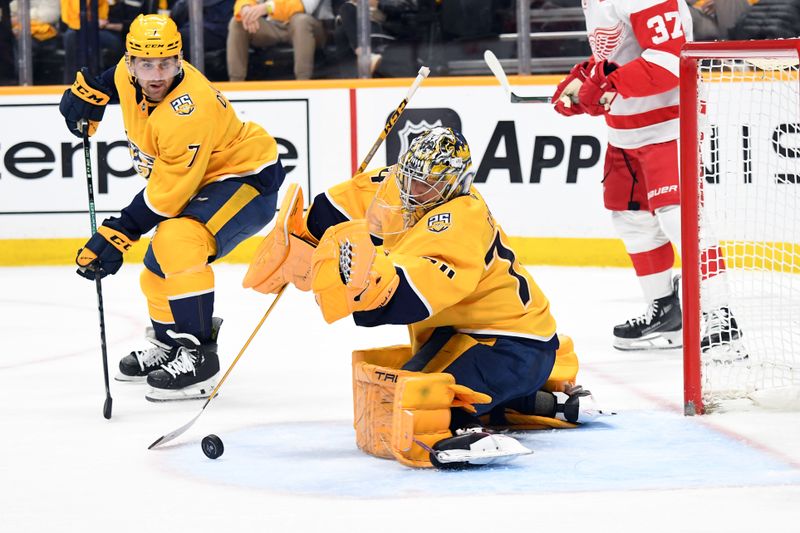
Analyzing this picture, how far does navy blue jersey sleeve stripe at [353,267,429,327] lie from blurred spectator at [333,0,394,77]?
3.85 meters

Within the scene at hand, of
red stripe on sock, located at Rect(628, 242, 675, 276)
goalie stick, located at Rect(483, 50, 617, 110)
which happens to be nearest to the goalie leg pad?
goalie stick, located at Rect(483, 50, 617, 110)

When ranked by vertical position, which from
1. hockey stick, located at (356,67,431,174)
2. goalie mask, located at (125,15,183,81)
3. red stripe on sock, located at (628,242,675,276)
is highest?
goalie mask, located at (125,15,183,81)

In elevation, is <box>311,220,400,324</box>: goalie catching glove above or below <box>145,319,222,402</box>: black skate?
above

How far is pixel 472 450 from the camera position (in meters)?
2.75

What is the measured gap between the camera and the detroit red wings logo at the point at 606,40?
169 inches

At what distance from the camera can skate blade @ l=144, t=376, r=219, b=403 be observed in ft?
11.9

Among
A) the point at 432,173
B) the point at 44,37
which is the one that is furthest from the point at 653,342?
the point at 44,37

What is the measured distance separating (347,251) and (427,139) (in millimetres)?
354

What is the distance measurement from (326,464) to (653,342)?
1870 mm

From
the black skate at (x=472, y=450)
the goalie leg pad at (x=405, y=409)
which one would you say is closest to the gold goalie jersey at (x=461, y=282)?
the goalie leg pad at (x=405, y=409)

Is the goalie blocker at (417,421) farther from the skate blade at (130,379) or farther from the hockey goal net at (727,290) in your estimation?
the skate blade at (130,379)

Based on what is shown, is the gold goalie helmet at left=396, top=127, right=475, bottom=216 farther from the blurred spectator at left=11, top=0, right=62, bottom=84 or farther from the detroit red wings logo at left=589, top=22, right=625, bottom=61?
the blurred spectator at left=11, top=0, right=62, bottom=84

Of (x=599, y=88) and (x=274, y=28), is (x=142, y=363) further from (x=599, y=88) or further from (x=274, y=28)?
(x=274, y=28)

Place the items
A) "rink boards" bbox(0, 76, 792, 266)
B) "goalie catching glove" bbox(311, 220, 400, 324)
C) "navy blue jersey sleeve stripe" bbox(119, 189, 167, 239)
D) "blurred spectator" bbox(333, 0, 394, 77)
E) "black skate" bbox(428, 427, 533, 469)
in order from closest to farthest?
"goalie catching glove" bbox(311, 220, 400, 324), "black skate" bbox(428, 427, 533, 469), "navy blue jersey sleeve stripe" bbox(119, 189, 167, 239), "rink boards" bbox(0, 76, 792, 266), "blurred spectator" bbox(333, 0, 394, 77)
